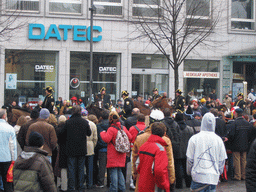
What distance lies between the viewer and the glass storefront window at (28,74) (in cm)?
2245

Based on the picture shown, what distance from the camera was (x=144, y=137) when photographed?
639cm

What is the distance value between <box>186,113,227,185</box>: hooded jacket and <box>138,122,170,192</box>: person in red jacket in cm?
43

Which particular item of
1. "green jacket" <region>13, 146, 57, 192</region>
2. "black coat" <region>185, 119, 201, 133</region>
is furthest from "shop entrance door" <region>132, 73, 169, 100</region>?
"green jacket" <region>13, 146, 57, 192</region>

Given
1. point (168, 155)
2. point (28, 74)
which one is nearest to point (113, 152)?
point (168, 155)

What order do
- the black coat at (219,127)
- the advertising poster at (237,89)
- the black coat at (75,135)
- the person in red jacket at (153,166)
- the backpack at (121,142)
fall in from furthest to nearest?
the advertising poster at (237,89), the black coat at (219,127), the black coat at (75,135), the backpack at (121,142), the person in red jacket at (153,166)

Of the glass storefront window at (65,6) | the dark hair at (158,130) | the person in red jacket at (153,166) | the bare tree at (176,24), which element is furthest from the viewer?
the glass storefront window at (65,6)

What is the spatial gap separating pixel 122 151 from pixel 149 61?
17.5 meters

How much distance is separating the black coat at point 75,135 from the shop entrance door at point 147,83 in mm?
16238

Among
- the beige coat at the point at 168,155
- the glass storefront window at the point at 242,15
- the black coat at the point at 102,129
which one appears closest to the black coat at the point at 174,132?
the black coat at the point at 102,129

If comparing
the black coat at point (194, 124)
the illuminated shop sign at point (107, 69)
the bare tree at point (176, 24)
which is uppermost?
the bare tree at point (176, 24)

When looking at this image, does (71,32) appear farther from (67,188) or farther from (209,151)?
(209,151)

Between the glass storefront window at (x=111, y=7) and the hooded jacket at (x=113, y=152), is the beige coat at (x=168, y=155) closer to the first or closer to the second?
the hooded jacket at (x=113, y=152)

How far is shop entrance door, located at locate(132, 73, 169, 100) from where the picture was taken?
2423 cm

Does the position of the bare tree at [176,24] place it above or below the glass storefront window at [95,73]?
above
